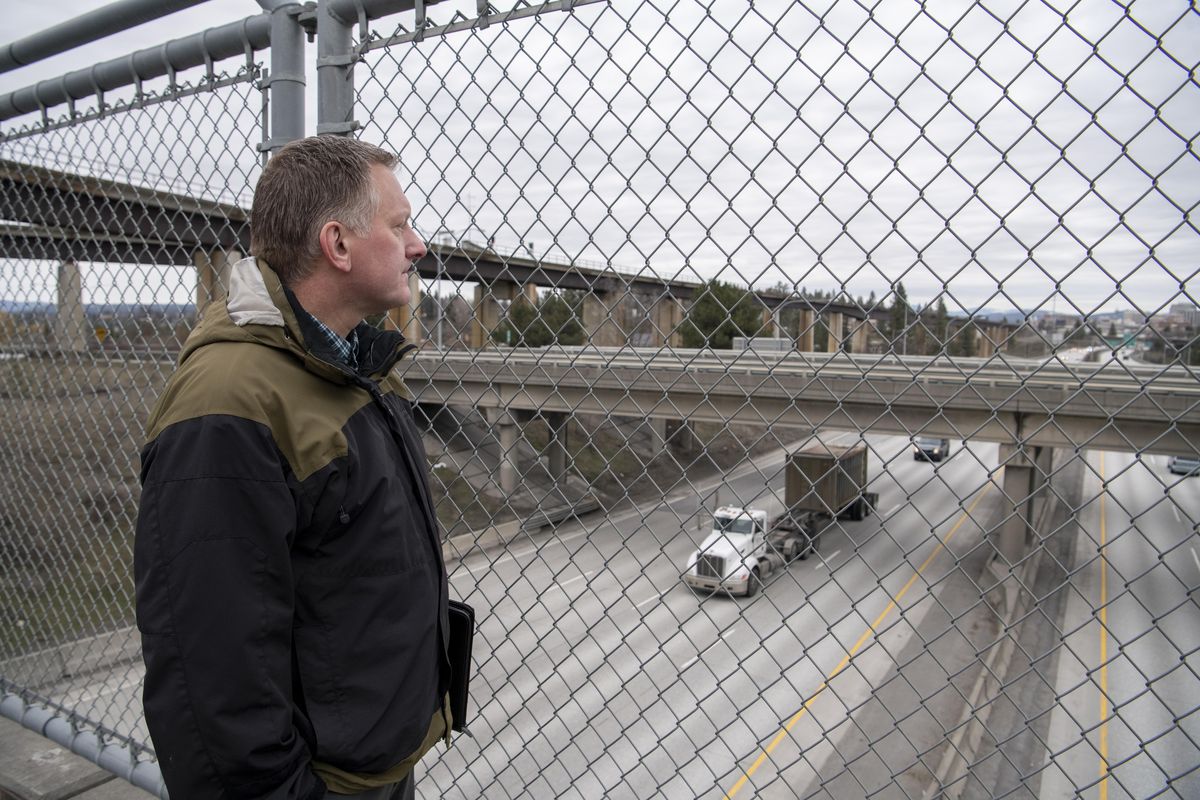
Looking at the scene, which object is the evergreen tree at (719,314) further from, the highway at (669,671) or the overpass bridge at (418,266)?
the highway at (669,671)

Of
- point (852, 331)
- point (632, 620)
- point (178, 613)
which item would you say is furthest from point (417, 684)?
point (632, 620)

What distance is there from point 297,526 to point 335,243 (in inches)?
24.4

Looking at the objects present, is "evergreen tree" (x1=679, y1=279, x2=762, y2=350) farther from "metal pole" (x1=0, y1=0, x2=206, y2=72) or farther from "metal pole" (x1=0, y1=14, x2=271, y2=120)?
"metal pole" (x1=0, y1=0, x2=206, y2=72)

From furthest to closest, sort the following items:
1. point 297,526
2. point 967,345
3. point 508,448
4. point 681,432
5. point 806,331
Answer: point 681,432 → point 508,448 → point 967,345 → point 806,331 → point 297,526

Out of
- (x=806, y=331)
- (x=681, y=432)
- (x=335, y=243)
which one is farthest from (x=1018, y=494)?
(x=335, y=243)

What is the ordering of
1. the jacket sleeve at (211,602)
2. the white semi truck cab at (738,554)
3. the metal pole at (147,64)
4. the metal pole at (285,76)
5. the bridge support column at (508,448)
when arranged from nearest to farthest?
the jacket sleeve at (211,602)
the white semi truck cab at (738,554)
the metal pole at (285,76)
the metal pole at (147,64)
the bridge support column at (508,448)

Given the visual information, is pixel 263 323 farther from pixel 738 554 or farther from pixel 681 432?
pixel 681 432

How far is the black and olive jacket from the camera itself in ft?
4.74

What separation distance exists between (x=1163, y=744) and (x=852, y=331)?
11.7 metres

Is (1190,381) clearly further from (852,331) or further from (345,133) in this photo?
(345,133)

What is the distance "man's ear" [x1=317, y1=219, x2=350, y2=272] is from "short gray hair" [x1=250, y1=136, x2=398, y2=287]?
1 centimetres

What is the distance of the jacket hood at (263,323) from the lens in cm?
162

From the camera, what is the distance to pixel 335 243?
1.72m

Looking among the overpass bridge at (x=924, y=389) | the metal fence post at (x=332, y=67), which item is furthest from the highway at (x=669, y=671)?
the metal fence post at (x=332, y=67)
